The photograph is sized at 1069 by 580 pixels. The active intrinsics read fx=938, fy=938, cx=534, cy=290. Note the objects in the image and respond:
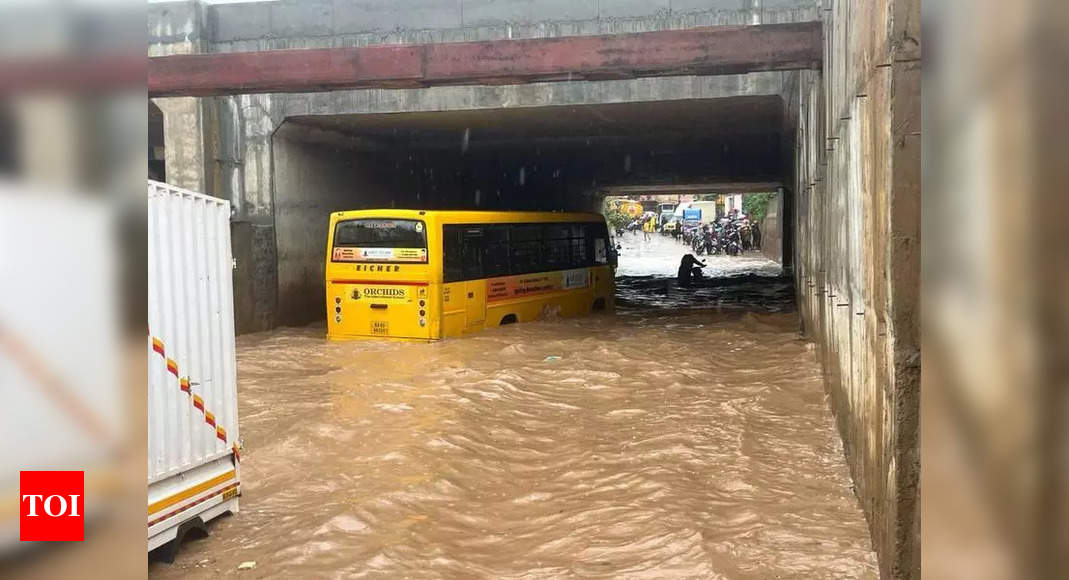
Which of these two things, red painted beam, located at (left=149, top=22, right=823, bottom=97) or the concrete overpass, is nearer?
the concrete overpass

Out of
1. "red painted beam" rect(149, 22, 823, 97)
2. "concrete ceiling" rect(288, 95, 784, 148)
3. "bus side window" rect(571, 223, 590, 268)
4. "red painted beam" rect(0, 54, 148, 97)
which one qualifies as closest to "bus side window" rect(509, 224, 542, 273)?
"bus side window" rect(571, 223, 590, 268)

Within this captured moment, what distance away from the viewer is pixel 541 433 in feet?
31.6

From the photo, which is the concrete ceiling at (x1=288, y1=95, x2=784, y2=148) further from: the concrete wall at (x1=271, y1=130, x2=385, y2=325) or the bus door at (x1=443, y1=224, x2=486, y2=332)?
the bus door at (x1=443, y1=224, x2=486, y2=332)

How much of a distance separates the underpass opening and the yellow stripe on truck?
11.5 m

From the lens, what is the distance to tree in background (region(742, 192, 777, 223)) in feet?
188

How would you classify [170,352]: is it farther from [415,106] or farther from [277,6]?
[277,6]

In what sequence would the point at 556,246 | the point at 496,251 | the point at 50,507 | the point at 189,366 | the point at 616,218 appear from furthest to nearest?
the point at 616,218 → the point at 556,246 → the point at 496,251 → the point at 189,366 → the point at 50,507

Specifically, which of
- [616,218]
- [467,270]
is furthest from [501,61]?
[616,218]

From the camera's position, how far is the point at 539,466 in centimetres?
833

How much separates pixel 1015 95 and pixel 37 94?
192 centimetres

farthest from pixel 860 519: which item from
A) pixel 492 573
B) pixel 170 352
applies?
pixel 170 352

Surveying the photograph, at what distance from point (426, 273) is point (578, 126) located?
19.2 ft

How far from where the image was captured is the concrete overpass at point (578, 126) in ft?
15.0

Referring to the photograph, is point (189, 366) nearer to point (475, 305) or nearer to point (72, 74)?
point (72, 74)
